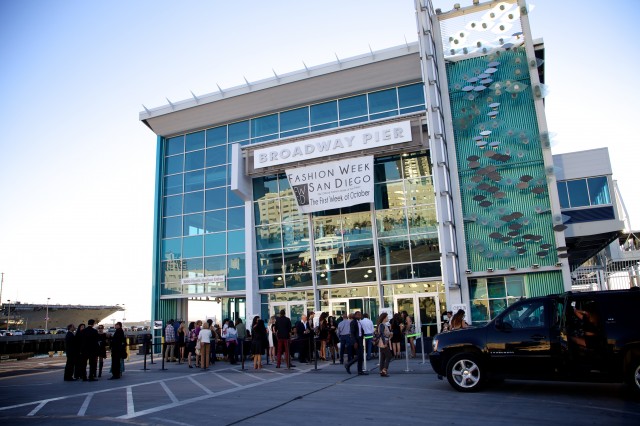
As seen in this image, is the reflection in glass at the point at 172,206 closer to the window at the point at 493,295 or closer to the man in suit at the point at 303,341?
the man in suit at the point at 303,341

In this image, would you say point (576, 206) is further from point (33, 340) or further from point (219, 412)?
point (33, 340)

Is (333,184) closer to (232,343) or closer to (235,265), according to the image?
(235,265)

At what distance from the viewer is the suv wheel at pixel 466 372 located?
9.66 m

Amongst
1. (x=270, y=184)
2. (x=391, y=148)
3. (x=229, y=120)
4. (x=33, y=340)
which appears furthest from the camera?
(x=33, y=340)

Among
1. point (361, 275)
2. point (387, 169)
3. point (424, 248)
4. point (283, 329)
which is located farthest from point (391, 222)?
point (283, 329)

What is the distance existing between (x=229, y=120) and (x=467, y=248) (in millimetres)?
16105

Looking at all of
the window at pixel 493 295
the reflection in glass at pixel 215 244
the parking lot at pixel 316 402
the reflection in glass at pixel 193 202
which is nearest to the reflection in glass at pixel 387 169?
the window at pixel 493 295

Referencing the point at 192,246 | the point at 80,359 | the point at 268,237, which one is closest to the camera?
the point at 80,359

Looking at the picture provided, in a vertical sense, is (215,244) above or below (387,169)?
below

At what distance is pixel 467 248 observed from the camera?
2242 cm

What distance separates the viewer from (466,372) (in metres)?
9.76

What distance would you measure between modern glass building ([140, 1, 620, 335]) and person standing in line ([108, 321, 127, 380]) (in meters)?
11.6

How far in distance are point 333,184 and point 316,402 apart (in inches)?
648

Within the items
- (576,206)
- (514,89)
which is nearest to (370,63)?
(514,89)
